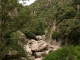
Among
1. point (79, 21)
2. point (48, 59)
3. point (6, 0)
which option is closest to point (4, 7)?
point (6, 0)

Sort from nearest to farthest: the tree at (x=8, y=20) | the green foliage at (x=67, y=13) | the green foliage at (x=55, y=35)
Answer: the tree at (x=8, y=20) → the green foliage at (x=67, y=13) → the green foliage at (x=55, y=35)

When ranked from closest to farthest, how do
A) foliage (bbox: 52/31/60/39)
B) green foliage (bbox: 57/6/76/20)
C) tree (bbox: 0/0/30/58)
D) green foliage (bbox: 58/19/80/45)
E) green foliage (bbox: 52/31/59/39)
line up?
tree (bbox: 0/0/30/58) → green foliage (bbox: 58/19/80/45) → green foliage (bbox: 57/6/76/20) → foliage (bbox: 52/31/60/39) → green foliage (bbox: 52/31/59/39)

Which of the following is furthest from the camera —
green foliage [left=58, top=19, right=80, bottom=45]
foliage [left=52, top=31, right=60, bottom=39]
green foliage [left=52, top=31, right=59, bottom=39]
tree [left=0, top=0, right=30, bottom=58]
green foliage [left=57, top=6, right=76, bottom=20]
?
green foliage [left=52, top=31, right=59, bottom=39]

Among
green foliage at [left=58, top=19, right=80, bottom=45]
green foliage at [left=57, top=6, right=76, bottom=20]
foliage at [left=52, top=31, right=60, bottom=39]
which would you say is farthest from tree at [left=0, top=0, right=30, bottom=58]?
green foliage at [left=57, top=6, right=76, bottom=20]

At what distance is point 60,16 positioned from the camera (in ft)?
150

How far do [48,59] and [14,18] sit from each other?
4.95 metres

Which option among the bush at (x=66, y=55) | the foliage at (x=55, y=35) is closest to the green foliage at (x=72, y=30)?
the foliage at (x=55, y=35)

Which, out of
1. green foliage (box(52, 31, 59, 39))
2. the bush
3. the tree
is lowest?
green foliage (box(52, 31, 59, 39))

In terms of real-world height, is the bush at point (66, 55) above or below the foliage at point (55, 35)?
above

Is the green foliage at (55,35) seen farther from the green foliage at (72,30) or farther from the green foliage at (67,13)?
the green foliage at (67,13)

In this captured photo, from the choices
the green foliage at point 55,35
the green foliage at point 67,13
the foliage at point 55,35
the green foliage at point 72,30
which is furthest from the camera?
the green foliage at point 55,35

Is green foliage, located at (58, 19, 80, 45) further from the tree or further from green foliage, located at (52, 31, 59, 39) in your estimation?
the tree

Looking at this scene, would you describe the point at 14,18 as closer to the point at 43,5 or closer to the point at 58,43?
the point at 58,43

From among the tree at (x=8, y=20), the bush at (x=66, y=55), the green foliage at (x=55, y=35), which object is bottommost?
the green foliage at (x=55, y=35)
